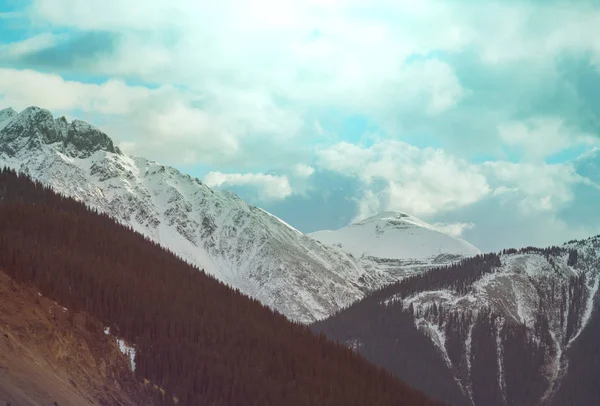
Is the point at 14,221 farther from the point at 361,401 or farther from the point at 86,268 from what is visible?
the point at 361,401

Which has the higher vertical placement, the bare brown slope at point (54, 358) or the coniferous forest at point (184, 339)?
the coniferous forest at point (184, 339)

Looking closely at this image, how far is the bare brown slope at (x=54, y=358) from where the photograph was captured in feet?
335

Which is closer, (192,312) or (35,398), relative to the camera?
(35,398)

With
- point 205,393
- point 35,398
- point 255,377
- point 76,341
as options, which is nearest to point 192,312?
point 255,377

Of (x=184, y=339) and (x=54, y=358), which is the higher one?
(x=184, y=339)

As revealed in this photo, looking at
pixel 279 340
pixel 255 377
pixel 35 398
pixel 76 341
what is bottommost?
pixel 35 398

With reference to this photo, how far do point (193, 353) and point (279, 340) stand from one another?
3888 cm

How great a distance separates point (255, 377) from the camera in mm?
161625

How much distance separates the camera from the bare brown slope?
102000mm

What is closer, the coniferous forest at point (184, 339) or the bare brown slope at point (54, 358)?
the bare brown slope at point (54, 358)

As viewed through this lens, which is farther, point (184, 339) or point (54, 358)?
point (184, 339)

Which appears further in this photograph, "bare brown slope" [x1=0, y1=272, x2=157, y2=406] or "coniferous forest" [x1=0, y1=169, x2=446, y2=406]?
"coniferous forest" [x1=0, y1=169, x2=446, y2=406]

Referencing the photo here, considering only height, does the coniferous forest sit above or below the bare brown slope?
above

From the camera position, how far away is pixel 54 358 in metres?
118
